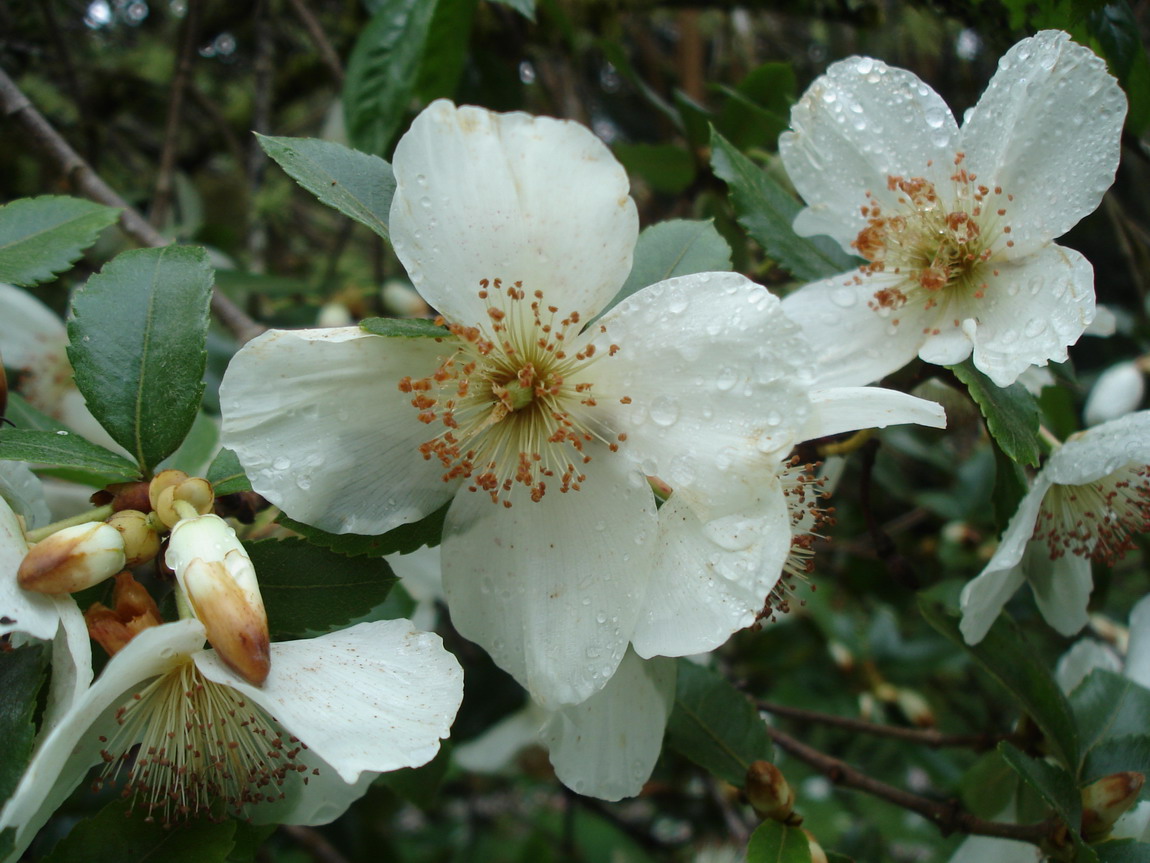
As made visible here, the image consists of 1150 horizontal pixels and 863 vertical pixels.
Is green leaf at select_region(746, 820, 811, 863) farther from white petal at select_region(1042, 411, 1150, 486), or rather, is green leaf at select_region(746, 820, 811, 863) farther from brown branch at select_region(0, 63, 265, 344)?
brown branch at select_region(0, 63, 265, 344)

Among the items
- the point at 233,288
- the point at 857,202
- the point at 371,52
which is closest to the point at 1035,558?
the point at 857,202

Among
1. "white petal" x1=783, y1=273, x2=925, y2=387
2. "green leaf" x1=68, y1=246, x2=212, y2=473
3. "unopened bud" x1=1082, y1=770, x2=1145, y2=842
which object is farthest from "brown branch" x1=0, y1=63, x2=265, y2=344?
"unopened bud" x1=1082, y1=770, x2=1145, y2=842

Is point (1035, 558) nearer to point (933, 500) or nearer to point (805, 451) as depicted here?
point (805, 451)

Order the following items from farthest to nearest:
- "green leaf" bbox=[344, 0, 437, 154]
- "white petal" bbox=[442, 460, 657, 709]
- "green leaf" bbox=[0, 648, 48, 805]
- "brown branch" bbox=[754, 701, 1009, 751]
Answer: "green leaf" bbox=[344, 0, 437, 154] < "brown branch" bbox=[754, 701, 1009, 751] < "white petal" bbox=[442, 460, 657, 709] < "green leaf" bbox=[0, 648, 48, 805]

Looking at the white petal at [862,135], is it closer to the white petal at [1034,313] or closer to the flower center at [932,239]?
the flower center at [932,239]

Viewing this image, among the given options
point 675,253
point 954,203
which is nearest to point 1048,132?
point 954,203

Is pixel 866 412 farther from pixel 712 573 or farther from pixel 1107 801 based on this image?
pixel 1107 801
